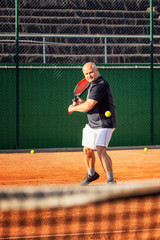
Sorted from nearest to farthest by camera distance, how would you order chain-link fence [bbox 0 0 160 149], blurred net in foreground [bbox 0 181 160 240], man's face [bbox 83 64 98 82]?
blurred net in foreground [bbox 0 181 160 240] < man's face [bbox 83 64 98 82] < chain-link fence [bbox 0 0 160 149]

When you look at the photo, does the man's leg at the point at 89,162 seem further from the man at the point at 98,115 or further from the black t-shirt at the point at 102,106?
the black t-shirt at the point at 102,106

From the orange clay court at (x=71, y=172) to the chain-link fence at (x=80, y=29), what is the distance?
5.72 meters

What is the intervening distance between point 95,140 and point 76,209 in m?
1.16

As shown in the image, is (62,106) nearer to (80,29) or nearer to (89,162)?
(89,162)

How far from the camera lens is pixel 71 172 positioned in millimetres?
7973

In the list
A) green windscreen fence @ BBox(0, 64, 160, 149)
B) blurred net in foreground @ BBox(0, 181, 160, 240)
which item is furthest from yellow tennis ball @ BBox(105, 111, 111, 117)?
green windscreen fence @ BBox(0, 64, 160, 149)

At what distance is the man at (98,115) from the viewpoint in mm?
5922

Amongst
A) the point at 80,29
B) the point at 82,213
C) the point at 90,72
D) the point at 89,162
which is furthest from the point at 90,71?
the point at 80,29

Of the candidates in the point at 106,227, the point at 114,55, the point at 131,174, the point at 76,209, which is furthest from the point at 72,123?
the point at 106,227

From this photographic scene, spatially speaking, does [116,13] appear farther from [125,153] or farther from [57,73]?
[125,153]

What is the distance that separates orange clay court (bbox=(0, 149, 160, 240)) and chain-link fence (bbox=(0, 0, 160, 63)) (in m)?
5.72

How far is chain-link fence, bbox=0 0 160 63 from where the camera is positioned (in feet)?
52.6

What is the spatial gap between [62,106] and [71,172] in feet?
12.0

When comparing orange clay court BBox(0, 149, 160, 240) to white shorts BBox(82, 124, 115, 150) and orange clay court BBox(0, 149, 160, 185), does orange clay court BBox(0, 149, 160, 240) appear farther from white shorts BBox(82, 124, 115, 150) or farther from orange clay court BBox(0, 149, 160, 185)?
white shorts BBox(82, 124, 115, 150)
